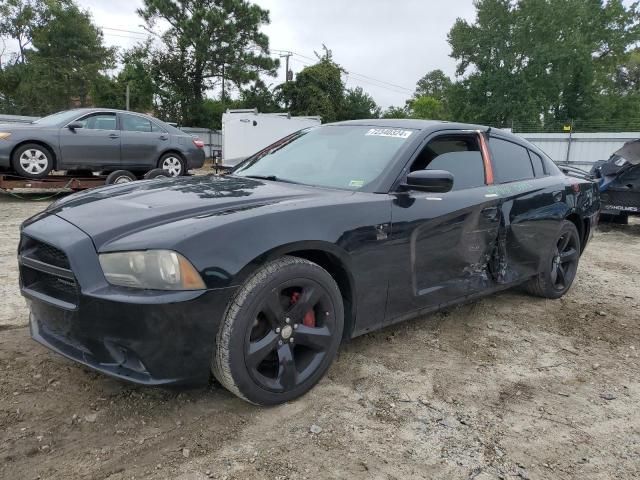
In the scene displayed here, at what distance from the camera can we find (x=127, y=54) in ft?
100

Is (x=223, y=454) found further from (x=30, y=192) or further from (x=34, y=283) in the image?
(x=30, y=192)

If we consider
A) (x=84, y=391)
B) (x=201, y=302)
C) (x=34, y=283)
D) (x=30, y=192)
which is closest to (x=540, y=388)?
(x=201, y=302)

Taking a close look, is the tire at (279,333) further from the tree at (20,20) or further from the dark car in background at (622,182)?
the tree at (20,20)

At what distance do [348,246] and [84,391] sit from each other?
5.04ft

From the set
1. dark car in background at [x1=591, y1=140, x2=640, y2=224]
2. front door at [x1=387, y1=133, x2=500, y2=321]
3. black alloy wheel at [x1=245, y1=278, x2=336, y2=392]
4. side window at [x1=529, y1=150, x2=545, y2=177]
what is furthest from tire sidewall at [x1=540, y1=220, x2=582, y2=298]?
dark car in background at [x1=591, y1=140, x2=640, y2=224]

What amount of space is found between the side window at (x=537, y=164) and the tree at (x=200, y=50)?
93.0 feet

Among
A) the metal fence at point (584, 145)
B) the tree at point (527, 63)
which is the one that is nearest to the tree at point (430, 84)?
the tree at point (527, 63)

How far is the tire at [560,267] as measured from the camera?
14.8ft

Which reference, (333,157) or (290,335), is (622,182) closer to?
(333,157)

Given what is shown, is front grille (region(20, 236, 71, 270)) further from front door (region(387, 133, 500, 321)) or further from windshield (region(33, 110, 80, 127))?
windshield (region(33, 110, 80, 127))

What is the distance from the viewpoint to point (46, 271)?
2.39m

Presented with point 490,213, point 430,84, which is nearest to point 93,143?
point 490,213

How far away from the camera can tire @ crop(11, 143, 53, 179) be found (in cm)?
888

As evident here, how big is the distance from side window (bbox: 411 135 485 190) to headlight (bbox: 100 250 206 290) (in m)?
1.67
